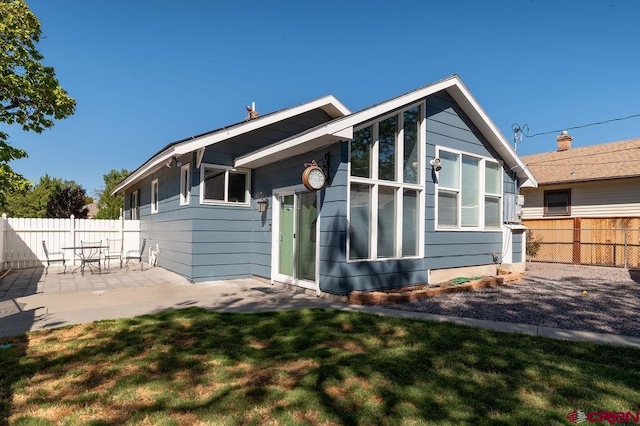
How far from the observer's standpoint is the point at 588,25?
1084 cm

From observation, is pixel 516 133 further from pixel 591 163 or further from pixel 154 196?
pixel 154 196

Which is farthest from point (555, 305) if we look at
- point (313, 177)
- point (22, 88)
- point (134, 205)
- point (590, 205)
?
point (134, 205)

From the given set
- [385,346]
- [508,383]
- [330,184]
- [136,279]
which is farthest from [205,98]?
[508,383]

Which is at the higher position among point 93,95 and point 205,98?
point 205,98

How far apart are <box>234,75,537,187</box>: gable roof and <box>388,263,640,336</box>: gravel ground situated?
3.18 meters

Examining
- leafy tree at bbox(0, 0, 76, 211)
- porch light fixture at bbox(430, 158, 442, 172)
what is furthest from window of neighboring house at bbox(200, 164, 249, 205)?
porch light fixture at bbox(430, 158, 442, 172)

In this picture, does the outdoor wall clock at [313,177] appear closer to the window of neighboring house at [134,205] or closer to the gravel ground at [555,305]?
the gravel ground at [555,305]

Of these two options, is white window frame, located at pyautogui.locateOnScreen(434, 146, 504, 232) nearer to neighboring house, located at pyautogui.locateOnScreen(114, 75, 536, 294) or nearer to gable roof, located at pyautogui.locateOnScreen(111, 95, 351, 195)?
neighboring house, located at pyautogui.locateOnScreen(114, 75, 536, 294)

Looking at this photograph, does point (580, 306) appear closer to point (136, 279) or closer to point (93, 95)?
point (136, 279)

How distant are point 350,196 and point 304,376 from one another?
12.7 ft

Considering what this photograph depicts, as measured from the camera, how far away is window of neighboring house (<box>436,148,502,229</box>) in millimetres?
8430

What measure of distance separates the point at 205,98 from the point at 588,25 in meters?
15.4

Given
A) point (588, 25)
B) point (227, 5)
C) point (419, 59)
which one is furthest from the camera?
point (419, 59)

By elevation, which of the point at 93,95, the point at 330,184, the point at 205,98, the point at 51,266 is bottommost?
the point at 51,266
